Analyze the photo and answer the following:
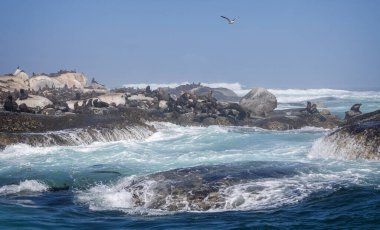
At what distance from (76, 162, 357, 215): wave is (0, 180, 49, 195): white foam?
1126 mm

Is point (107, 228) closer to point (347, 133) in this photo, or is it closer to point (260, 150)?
point (347, 133)

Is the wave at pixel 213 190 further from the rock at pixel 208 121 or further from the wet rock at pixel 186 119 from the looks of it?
the wet rock at pixel 186 119

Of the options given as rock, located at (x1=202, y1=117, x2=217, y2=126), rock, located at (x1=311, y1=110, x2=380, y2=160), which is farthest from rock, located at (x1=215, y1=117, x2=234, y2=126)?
rock, located at (x1=311, y1=110, x2=380, y2=160)

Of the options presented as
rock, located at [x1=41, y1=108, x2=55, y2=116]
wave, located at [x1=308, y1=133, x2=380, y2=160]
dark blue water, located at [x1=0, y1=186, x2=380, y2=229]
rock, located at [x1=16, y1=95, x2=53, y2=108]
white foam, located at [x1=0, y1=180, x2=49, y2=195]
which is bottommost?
dark blue water, located at [x1=0, y1=186, x2=380, y2=229]

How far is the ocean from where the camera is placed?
7.65 m

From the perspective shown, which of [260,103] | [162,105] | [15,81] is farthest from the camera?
[15,81]

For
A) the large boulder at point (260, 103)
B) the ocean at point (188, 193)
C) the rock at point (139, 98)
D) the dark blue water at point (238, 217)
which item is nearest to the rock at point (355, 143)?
the ocean at point (188, 193)

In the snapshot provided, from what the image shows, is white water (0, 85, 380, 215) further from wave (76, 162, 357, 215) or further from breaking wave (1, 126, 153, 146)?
breaking wave (1, 126, 153, 146)

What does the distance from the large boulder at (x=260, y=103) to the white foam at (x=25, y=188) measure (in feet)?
77.8

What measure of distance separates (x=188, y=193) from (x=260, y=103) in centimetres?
2644

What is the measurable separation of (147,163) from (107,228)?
8.29m

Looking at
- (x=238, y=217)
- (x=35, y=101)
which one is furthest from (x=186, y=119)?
(x=238, y=217)

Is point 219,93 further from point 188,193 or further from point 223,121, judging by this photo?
point 188,193

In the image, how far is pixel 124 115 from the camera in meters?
28.0
